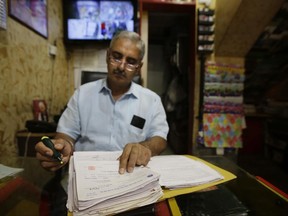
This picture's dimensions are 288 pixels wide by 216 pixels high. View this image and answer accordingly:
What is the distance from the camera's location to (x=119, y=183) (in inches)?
21.7

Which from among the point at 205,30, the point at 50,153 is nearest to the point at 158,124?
the point at 50,153

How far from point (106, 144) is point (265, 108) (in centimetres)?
320

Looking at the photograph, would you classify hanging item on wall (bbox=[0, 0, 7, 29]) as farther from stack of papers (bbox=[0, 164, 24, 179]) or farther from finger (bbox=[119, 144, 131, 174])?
finger (bbox=[119, 144, 131, 174])

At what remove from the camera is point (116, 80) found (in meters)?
1.24

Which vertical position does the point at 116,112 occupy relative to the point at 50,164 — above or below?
above

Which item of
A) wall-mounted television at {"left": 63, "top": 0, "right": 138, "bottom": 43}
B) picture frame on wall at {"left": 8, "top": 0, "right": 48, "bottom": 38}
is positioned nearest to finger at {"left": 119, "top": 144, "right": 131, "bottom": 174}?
picture frame on wall at {"left": 8, "top": 0, "right": 48, "bottom": 38}

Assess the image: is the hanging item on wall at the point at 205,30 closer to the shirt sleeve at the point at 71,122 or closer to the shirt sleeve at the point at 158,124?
the shirt sleeve at the point at 158,124

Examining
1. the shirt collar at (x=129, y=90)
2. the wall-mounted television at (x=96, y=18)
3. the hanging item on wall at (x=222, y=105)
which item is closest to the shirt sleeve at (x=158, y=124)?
the shirt collar at (x=129, y=90)

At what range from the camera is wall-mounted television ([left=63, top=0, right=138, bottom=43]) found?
245 cm

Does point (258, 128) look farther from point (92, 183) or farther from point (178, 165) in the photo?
point (92, 183)

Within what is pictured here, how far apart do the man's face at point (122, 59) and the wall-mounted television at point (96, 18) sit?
1.35 m

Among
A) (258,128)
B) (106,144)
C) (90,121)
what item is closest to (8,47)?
(90,121)

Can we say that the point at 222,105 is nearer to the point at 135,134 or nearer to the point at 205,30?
the point at 205,30

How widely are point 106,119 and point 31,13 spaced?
1129mm
